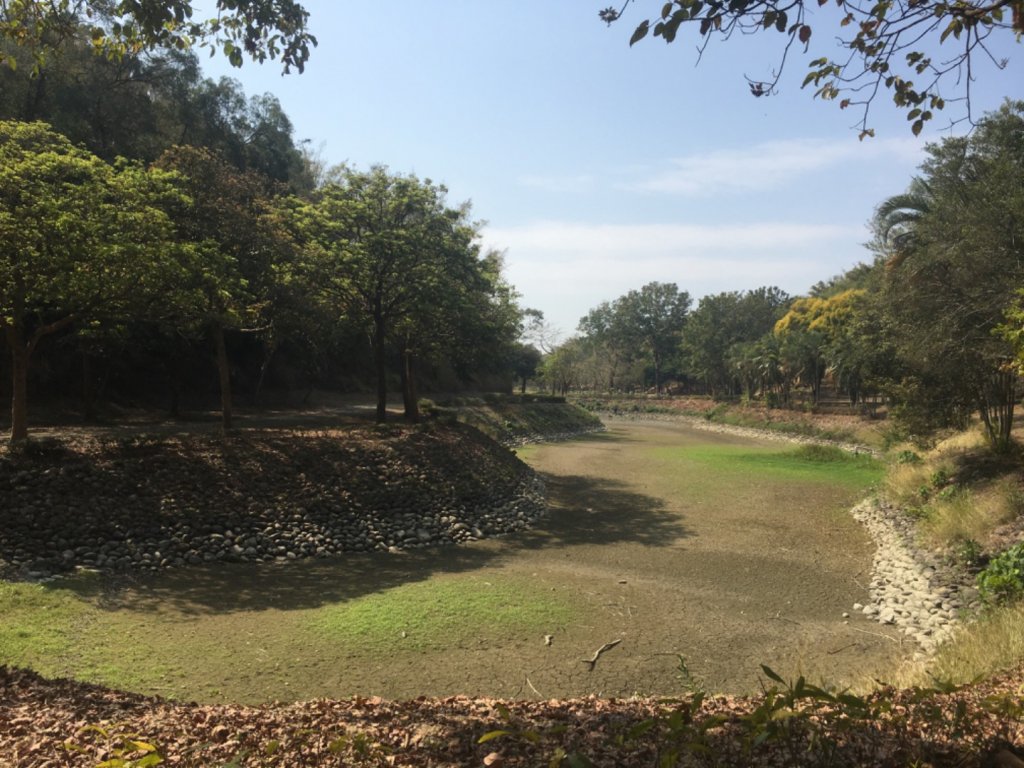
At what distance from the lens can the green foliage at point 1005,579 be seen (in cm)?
845

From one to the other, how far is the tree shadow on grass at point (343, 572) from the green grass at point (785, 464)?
8547 millimetres

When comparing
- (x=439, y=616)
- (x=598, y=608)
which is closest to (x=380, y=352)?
(x=439, y=616)

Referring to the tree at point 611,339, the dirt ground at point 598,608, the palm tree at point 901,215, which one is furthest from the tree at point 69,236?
the tree at point 611,339

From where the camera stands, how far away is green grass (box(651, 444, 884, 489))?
914 inches

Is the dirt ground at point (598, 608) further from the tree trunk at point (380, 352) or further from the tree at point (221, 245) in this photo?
the tree trunk at point (380, 352)

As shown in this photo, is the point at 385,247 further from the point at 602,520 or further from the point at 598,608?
the point at 598,608

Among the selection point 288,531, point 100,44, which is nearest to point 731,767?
point 100,44

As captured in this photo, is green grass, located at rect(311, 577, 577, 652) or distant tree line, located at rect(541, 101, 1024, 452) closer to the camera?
green grass, located at rect(311, 577, 577, 652)

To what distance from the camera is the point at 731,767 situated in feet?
9.59

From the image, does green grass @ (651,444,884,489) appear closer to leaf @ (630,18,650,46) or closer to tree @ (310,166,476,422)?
tree @ (310,166,476,422)

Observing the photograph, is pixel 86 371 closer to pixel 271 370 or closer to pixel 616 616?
pixel 271 370

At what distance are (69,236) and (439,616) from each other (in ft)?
33.2

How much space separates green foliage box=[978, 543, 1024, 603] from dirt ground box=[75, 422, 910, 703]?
1531mm

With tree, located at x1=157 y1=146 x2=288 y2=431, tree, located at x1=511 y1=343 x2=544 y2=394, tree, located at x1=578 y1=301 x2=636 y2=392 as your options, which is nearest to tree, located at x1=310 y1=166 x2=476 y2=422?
tree, located at x1=157 y1=146 x2=288 y2=431
